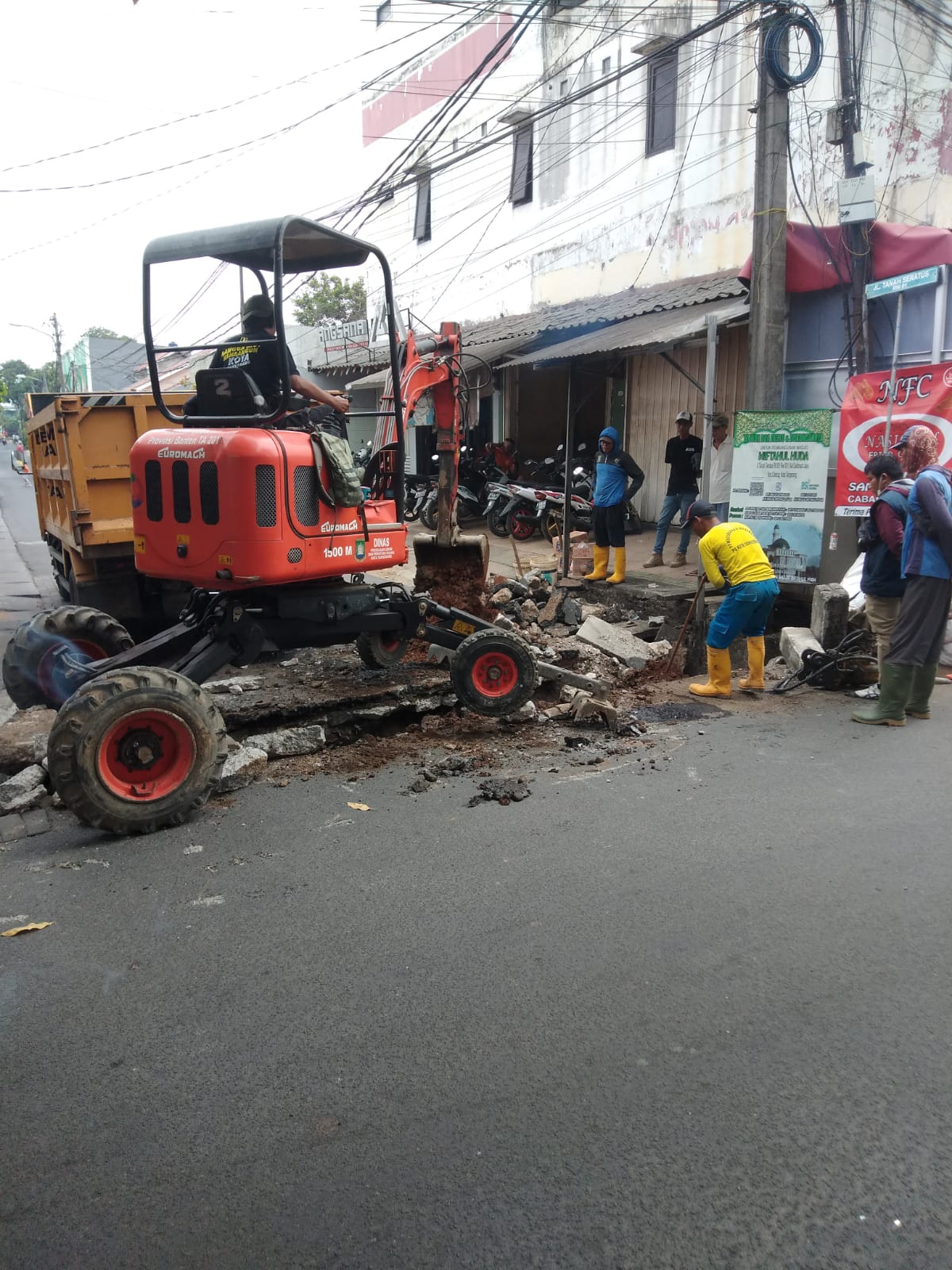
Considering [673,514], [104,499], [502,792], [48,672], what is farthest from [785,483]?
[48,672]

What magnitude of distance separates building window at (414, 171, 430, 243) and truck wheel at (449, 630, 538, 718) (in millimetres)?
20096

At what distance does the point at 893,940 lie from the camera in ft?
11.7

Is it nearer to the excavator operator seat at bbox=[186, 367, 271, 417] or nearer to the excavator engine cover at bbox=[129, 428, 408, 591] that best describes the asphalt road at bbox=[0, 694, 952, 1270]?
the excavator engine cover at bbox=[129, 428, 408, 591]

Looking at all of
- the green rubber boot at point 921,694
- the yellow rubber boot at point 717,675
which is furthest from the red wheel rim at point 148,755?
the green rubber boot at point 921,694

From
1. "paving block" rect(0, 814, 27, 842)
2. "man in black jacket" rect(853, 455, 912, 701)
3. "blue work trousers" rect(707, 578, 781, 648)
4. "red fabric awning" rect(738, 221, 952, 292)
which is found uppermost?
"red fabric awning" rect(738, 221, 952, 292)

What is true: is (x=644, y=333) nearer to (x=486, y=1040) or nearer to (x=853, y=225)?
(x=853, y=225)

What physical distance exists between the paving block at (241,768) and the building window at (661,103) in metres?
13.8

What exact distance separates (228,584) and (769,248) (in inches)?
273

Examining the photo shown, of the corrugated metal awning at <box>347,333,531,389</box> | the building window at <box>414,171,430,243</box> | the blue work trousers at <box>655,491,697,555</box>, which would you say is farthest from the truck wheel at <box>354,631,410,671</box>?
the building window at <box>414,171,430,243</box>

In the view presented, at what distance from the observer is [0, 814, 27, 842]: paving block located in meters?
4.80

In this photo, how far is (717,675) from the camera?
7395 mm

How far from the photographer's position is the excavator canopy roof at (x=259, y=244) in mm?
5219

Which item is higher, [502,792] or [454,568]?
[454,568]

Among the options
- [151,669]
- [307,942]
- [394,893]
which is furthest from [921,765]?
[151,669]
